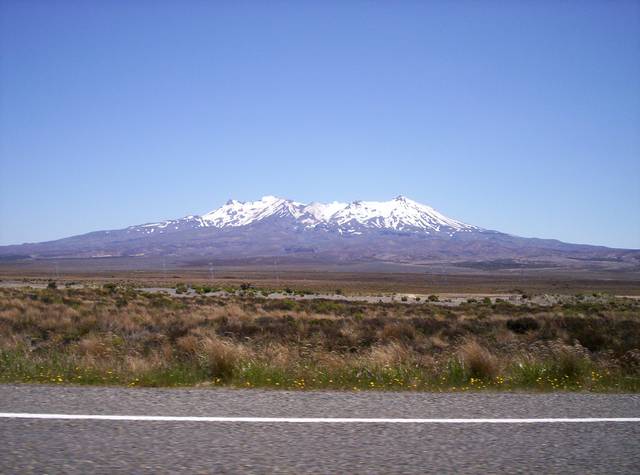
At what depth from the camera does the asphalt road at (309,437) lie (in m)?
4.73

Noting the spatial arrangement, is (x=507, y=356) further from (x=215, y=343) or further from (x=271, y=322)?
(x=271, y=322)

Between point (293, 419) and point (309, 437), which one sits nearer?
point (309, 437)

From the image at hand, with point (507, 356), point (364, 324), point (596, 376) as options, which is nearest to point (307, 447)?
point (596, 376)

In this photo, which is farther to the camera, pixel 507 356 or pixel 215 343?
pixel 507 356

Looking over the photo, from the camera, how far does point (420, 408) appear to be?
257 inches

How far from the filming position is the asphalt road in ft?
15.5

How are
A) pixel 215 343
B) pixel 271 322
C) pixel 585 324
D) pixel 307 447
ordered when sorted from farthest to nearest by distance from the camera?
pixel 271 322 < pixel 585 324 < pixel 215 343 < pixel 307 447

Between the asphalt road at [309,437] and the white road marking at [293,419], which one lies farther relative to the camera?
the white road marking at [293,419]

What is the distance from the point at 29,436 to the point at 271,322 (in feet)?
58.2

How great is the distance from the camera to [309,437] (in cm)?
538

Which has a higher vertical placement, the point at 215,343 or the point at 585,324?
the point at 215,343

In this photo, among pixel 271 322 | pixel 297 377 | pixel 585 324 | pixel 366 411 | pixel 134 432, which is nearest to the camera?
pixel 134 432

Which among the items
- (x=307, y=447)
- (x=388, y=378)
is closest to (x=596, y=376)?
(x=388, y=378)

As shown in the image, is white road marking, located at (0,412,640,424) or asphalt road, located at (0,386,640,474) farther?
white road marking, located at (0,412,640,424)
